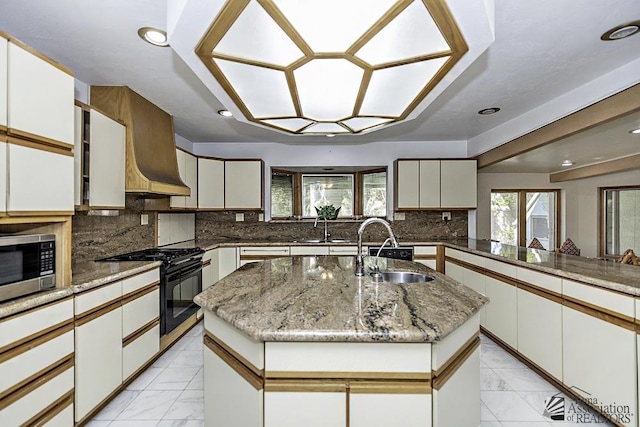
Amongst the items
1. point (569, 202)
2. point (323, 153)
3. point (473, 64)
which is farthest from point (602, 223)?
point (473, 64)

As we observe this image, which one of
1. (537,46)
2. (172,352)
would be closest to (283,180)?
(172,352)

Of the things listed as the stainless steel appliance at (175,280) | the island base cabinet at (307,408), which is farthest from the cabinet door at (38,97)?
the island base cabinet at (307,408)

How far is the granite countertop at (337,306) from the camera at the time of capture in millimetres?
1152

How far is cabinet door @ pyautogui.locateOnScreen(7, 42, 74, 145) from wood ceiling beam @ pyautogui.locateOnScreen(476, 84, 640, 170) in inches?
142

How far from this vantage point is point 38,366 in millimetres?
1576

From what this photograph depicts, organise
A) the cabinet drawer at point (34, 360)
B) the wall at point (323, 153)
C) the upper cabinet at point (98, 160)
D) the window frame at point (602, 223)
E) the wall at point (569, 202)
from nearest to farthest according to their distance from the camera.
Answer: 1. the cabinet drawer at point (34, 360)
2. the upper cabinet at point (98, 160)
3. the wall at point (323, 153)
4. the window frame at point (602, 223)
5. the wall at point (569, 202)

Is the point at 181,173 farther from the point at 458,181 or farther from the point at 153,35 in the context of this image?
the point at 458,181

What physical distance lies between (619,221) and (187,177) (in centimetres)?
810

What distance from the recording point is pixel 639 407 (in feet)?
5.56

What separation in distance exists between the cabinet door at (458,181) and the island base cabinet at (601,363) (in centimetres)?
260

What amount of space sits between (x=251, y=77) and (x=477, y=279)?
3.05 meters

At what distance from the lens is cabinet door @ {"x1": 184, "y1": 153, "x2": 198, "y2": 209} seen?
4.04m

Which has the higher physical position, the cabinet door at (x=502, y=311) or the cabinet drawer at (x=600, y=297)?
the cabinet drawer at (x=600, y=297)

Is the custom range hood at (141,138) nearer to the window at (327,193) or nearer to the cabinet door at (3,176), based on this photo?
the cabinet door at (3,176)
